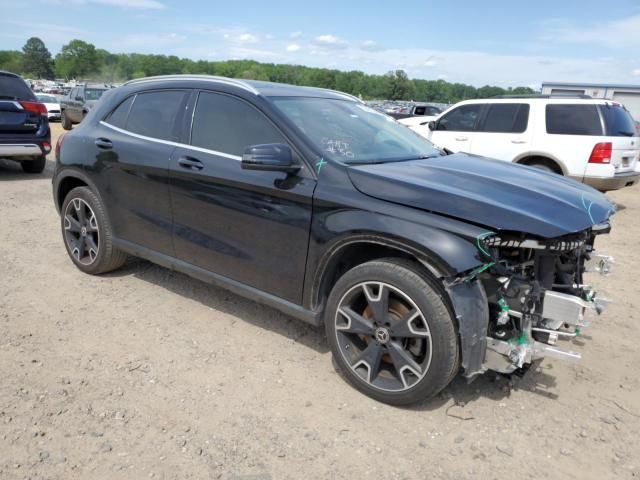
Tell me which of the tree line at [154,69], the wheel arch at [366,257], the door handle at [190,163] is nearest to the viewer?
the wheel arch at [366,257]

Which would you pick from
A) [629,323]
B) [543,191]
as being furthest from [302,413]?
[629,323]

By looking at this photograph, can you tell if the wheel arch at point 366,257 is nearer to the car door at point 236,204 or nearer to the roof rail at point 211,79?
the car door at point 236,204

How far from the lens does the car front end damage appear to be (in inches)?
108

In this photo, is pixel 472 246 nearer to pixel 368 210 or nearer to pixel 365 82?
pixel 368 210

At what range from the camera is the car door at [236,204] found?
10.9ft

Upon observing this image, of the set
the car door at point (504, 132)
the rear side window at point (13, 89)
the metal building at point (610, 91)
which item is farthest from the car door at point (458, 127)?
the metal building at point (610, 91)

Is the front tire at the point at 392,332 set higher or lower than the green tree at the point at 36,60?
lower

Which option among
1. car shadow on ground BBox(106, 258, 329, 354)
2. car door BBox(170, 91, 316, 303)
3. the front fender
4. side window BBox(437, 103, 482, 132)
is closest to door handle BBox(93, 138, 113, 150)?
car door BBox(170, 91, 316, 303)

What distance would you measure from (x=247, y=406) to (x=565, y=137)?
25.2 ft

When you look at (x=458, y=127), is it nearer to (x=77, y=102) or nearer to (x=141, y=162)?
(x=141, y=162)

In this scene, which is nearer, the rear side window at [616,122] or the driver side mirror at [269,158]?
the driver side mirror at [269,158]

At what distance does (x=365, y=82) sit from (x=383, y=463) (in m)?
133

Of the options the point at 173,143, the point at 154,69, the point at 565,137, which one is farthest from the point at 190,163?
the point at 154,69

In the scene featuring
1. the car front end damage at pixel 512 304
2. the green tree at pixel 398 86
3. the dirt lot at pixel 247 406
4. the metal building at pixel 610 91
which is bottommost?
the dirt lot at pixel 247 406
